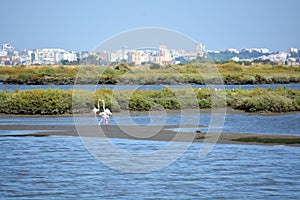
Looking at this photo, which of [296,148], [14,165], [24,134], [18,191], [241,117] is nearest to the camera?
[18,191]

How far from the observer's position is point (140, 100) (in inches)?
1446

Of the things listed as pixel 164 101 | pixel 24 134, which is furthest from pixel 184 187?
pixel 164 101

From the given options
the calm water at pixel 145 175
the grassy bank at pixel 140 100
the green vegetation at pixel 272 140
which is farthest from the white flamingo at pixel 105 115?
the green vegetation at pixel 272 140

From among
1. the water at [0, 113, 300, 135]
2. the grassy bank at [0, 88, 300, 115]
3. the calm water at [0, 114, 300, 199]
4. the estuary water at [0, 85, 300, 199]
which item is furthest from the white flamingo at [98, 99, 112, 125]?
the grassy bank at [0, 88, 300, 115]

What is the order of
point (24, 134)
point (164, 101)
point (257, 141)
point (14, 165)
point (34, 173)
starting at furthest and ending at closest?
point (164, 101) → point (24, 134) → point (257, 141) → point (14, 165) → point (34, 173)

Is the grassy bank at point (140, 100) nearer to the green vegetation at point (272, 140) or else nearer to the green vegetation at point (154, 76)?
the green vegetation at point (272, 140)

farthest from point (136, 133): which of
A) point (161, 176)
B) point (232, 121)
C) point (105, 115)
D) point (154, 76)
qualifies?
point (154, 76)

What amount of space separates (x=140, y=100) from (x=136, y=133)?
10.5 meters

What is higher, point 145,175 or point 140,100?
point 140,100

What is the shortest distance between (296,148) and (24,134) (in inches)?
429

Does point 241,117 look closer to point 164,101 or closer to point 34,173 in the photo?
point 164,101

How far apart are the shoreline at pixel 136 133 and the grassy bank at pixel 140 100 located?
202 inches

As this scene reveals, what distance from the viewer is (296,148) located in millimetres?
21250

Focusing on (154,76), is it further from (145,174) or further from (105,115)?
(145,174)
